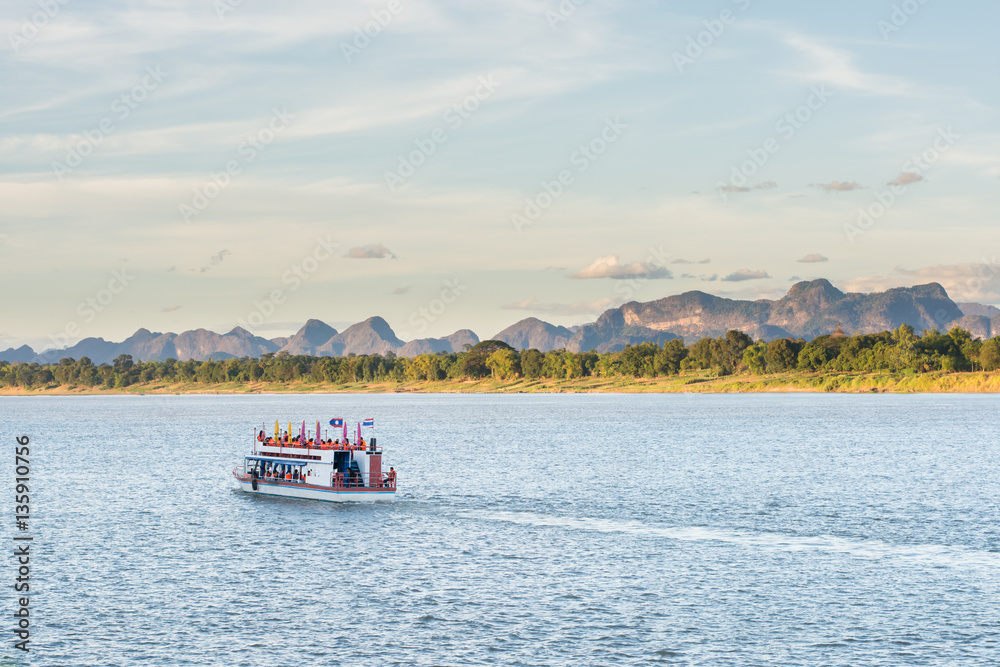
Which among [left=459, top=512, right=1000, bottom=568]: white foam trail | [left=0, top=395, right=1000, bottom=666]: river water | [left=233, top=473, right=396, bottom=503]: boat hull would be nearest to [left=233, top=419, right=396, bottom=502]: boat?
[left=233, top=473, right=396, bottom=503]: boat hull

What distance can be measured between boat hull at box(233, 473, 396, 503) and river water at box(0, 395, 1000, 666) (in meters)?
2.82

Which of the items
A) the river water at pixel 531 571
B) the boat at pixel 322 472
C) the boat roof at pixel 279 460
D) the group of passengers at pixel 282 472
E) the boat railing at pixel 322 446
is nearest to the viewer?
the river water at pixel 531 571

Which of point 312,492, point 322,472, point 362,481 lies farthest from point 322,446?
point 362,481

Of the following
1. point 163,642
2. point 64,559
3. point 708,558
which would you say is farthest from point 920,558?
point 64,559

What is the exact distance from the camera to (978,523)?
78.4m

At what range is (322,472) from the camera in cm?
9831

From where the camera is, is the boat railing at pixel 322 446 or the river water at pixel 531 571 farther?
the boat railing at pixel 322 446

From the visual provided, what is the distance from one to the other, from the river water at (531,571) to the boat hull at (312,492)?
2.82 m

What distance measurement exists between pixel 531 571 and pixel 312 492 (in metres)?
41.9

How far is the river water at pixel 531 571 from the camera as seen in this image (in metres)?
46.8

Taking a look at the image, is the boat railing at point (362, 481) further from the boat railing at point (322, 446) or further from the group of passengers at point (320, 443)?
the group of passengers at point (320, 443)

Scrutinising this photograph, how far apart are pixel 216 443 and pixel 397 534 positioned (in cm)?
11697

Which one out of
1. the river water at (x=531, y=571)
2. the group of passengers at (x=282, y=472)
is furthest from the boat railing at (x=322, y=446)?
the river water at (x=531, y=571)

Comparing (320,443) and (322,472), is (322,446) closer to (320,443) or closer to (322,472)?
(320,443)
